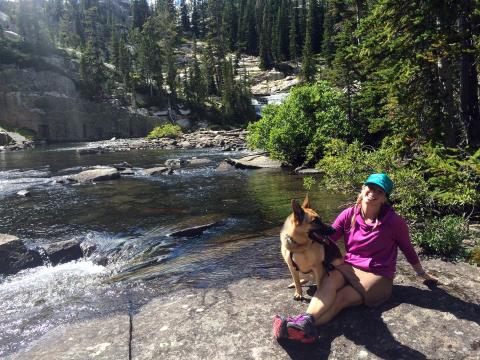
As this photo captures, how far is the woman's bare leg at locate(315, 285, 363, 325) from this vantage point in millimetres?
4775

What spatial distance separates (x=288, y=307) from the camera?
5461 millimetres

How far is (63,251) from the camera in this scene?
34.1 feet

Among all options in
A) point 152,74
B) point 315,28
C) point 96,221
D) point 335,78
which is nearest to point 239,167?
point 335,78

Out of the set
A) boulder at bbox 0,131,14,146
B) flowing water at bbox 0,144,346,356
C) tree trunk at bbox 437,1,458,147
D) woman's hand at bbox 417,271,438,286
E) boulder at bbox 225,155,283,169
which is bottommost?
boulder at bbox 0,131,14,146

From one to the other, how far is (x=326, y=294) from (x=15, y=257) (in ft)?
26.8

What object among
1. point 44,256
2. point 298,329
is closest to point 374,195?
point 298,329

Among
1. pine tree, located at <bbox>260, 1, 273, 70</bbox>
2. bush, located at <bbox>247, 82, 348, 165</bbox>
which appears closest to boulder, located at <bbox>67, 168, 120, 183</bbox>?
bush, located at <bbox>247, 82, 348, 165</bbox>

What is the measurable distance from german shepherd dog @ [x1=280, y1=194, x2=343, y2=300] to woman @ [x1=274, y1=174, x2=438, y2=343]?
0.17 meters

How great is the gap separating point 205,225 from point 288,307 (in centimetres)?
688

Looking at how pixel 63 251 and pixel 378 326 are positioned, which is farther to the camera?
pixel 63 251

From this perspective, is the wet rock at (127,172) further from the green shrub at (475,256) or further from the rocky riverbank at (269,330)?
the green shrub at (475,256)

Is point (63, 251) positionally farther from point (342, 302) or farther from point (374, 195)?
point (374, 195)

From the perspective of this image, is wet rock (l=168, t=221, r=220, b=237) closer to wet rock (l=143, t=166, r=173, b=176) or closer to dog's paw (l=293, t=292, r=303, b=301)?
dog's paw (l=293, t=292, r=303, b=301)

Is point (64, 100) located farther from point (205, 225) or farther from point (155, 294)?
point (155, 294)
